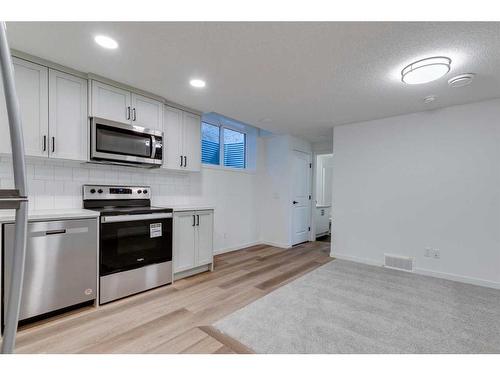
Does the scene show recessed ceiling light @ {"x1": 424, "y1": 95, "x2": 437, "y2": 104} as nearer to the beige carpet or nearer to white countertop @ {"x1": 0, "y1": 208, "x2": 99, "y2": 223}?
the beige carpet

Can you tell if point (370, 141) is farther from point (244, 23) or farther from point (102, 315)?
point (102, 315)

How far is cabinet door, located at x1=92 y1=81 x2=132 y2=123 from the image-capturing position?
2.54m

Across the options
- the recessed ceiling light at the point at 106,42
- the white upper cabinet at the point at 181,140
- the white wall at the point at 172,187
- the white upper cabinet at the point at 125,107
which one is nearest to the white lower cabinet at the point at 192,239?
the white wall at the point at 172,187

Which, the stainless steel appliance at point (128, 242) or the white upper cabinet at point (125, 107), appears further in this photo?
the white upper cabinet at point (125, 107)

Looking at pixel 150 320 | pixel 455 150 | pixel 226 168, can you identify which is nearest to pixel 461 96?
pixel 455 150

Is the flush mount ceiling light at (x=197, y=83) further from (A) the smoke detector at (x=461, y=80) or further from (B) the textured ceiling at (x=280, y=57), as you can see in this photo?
(A) the smoke detector at (x=461, y=80)

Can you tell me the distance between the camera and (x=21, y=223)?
689 millimetres

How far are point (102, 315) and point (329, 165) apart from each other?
246 inches

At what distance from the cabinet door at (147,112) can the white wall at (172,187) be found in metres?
0.63

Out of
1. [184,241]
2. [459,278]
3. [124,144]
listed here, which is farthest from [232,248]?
[459,278]

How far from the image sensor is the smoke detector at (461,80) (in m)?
2.37

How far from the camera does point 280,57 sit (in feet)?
6.91

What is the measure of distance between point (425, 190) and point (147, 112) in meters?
3.96

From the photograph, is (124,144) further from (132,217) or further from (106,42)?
(106,42)
